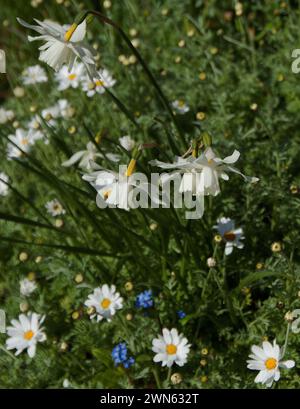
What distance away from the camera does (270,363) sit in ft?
6.38

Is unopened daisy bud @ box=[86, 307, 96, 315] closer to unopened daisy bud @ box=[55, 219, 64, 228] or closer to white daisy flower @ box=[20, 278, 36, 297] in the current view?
white daisy flower @ box=[20, 278, 36, 297]

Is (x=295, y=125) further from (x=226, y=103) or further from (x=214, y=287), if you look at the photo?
(x=214, y=287)

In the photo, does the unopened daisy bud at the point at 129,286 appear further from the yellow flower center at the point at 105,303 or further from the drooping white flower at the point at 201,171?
the drooping white flower at the point at 201,171

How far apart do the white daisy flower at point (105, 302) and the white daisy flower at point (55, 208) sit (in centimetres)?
61

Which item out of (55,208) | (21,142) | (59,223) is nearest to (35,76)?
(21,142)

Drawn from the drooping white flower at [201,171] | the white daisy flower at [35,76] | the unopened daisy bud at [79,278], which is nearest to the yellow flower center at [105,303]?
the unopened daisy bud at [79,278]

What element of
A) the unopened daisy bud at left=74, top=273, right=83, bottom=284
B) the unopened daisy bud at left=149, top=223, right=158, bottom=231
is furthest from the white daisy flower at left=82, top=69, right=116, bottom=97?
the unopened daisy bud at left=74, top=273, right=83, bottom=284

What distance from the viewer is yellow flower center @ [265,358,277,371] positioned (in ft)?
6.34

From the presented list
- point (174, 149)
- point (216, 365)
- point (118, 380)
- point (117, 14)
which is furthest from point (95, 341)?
point (117, 14)

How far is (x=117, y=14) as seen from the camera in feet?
13.6

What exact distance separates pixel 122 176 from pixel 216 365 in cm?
89

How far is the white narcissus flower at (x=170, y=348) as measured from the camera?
2.09 m

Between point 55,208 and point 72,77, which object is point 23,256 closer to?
point 55,208
